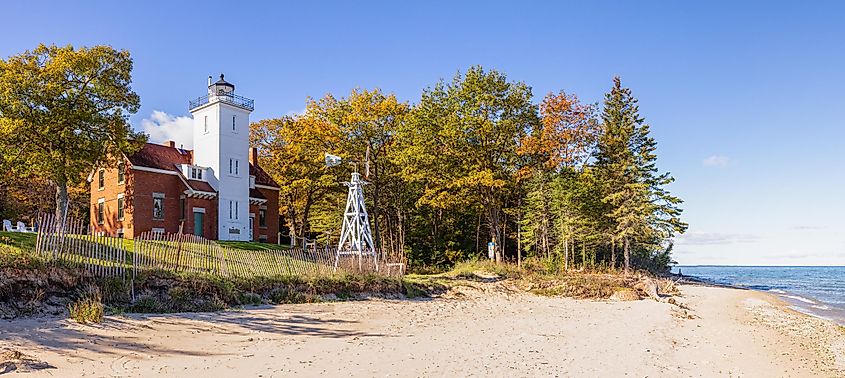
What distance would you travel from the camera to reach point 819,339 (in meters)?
16.6

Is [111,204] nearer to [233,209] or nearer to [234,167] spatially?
[233,209]

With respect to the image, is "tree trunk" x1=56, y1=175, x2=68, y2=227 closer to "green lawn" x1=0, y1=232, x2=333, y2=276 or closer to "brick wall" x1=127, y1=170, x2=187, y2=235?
"brick wall" x1=127, y1=170, x2=187, y2=235

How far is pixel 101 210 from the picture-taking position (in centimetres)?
3647

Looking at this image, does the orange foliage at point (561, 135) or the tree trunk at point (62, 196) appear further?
the orange foliage at point (561, 135)

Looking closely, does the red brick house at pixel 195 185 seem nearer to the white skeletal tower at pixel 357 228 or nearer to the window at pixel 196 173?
the window at pixel 196 173

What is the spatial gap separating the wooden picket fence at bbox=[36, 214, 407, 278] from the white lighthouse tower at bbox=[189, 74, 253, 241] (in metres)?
14.8

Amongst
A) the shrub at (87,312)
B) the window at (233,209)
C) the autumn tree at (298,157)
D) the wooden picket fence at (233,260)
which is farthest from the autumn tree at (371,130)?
the shrub at (87,312)

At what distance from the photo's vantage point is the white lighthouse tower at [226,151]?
36406 mm

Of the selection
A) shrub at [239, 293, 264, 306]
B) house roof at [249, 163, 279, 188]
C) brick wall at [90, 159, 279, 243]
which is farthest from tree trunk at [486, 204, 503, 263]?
shrub at [239, 293, 264, 306]

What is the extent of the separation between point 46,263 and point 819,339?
19.5 metres

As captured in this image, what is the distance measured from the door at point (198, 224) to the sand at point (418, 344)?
1912 cm

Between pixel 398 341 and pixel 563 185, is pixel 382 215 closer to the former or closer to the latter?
pixel 563 185

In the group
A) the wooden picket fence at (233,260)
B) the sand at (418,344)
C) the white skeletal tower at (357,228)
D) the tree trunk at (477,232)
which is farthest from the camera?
the tree trunk at (477,232)

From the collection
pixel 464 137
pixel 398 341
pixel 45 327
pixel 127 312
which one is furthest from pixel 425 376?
pixel 464 137
